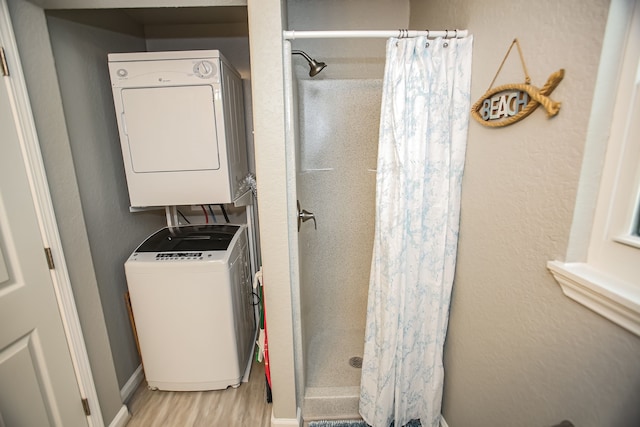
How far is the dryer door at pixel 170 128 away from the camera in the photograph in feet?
4.79

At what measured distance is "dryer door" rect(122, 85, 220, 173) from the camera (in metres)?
1.46

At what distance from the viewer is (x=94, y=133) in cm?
150

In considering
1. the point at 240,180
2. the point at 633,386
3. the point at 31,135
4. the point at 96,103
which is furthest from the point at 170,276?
the point at 633,386

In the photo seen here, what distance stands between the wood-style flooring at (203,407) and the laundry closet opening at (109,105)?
21cm

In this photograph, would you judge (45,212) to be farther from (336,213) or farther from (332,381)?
(332,381)

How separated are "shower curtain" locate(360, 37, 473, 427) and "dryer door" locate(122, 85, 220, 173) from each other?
37.3 inches

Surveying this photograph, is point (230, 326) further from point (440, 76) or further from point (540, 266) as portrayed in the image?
point (440, 76)

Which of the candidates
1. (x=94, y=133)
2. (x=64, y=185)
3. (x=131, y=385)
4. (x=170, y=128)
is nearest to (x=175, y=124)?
(x=170, y=128)

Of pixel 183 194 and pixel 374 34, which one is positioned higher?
pixel 374 34

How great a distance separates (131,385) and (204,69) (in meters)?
1.99

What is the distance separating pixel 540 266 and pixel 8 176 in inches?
75.5

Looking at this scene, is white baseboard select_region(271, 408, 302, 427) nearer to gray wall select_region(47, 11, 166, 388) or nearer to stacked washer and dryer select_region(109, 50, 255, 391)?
stacked washer and dryer select_region(109, 50, 255, 391)

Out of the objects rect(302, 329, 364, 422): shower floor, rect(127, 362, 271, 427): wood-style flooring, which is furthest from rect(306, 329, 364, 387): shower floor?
rect(127, 362, 271, 427): wood-style flooring

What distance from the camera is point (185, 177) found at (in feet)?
5.09
